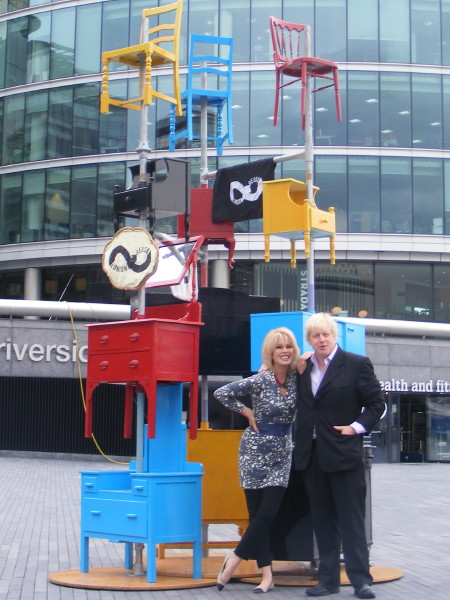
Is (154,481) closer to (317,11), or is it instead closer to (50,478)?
(50,478)

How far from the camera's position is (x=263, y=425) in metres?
7.62

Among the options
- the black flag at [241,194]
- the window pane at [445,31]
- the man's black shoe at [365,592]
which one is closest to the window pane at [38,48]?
the window pane at [445,31]

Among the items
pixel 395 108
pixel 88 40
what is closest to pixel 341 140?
pixel 395 108

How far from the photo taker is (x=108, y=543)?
423 inches

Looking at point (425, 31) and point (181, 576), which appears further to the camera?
point (425, 31)

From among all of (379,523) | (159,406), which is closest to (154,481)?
(159,406)

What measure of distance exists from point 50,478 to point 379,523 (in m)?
8.69

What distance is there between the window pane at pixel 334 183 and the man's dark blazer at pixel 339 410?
27960 millimetres

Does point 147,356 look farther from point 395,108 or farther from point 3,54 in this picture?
point 3,54

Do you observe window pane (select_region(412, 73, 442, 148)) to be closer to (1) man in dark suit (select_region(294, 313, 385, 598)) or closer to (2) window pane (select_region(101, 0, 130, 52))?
(2) window pane (select_region(101, 0, 130, 52))

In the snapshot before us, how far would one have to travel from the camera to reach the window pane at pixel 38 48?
124 feet

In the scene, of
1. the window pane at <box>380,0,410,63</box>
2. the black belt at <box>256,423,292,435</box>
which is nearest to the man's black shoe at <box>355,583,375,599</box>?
the black belt at <box>256,423,292,435</box>

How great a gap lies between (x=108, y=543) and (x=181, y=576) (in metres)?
2.80

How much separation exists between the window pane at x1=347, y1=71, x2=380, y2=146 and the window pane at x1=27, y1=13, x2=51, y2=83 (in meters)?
11.9
